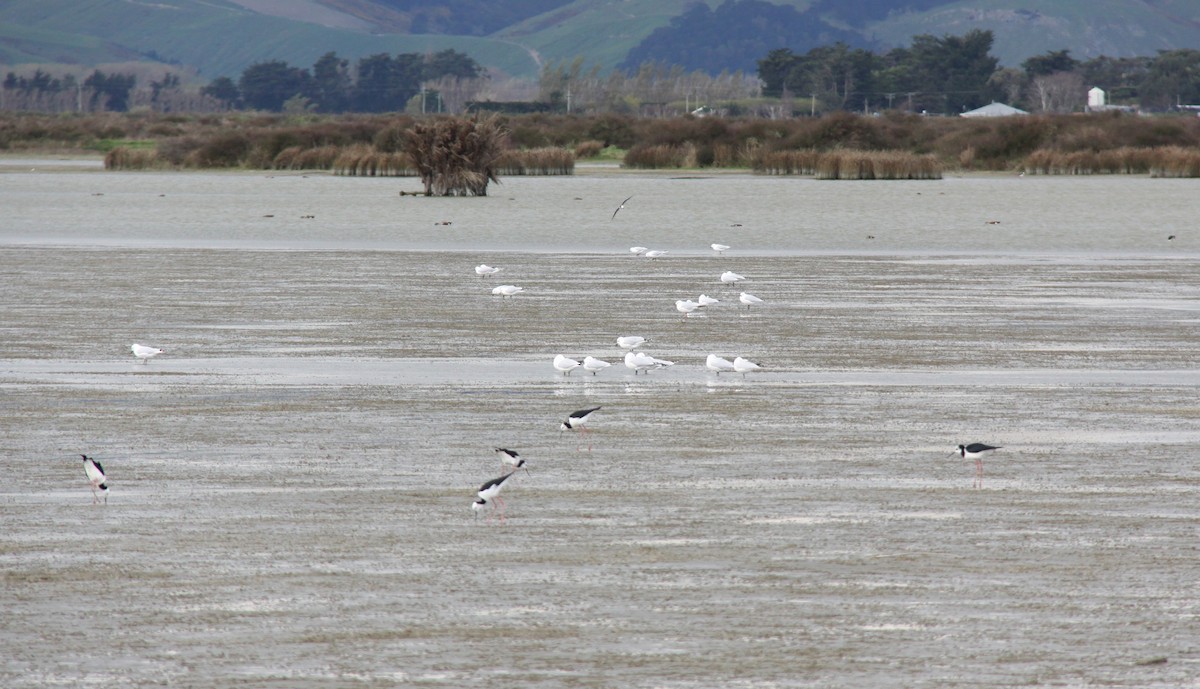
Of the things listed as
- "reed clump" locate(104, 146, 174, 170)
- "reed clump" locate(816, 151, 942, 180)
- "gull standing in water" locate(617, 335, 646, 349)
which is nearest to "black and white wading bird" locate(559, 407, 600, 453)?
"gull standing in water" locate(617, 335, 646, 349)

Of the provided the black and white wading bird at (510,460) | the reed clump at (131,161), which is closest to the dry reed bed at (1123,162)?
the reed clump at (131,161)

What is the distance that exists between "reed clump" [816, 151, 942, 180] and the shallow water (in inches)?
1290

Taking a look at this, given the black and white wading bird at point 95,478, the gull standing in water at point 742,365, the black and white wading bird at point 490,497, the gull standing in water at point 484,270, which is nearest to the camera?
the black and white wading bird at point 490,497

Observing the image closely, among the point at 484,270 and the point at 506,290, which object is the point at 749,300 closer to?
the point at 506,290

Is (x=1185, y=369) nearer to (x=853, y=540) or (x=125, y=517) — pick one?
(x=853, y=540)

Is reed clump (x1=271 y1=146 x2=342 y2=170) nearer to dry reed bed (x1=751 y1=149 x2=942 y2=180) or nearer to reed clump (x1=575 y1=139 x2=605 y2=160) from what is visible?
reed clump (x1=575 y1=139 x2=605 y2=160)

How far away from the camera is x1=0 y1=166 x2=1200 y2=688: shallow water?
6.74m

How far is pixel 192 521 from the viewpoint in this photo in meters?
8.84

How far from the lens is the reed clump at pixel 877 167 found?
2215 inches

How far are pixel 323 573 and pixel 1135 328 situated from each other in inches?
471

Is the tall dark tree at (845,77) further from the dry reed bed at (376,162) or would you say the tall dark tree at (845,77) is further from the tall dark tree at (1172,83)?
the dry reed bed at (376,162)

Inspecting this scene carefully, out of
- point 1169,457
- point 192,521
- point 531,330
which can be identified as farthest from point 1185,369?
point 192,521

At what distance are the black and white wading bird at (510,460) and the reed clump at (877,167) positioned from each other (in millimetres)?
46878

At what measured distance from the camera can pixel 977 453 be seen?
33.4ft
